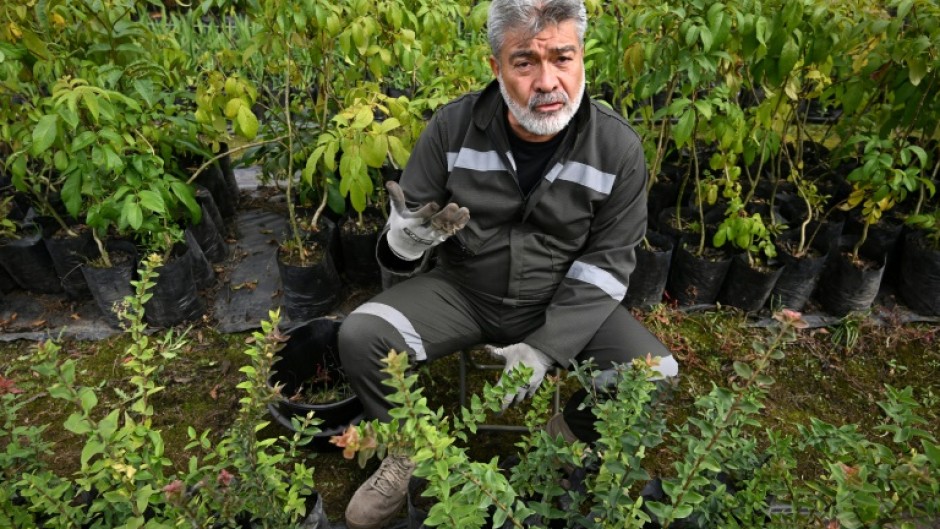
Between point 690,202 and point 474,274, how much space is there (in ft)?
5.95

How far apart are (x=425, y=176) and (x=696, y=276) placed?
1666mm

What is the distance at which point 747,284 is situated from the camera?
3.07 meters

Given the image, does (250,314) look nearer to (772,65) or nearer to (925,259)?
(772,65)

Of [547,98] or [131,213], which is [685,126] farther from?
[131,213]

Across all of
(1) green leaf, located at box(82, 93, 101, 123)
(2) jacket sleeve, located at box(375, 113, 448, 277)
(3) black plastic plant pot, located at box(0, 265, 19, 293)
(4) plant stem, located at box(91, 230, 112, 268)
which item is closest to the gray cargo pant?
(2) jacket sleeve, located at box(375, 113, 448, 277)

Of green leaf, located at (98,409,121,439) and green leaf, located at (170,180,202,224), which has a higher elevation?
green leaf, located at (98,409,121,439)

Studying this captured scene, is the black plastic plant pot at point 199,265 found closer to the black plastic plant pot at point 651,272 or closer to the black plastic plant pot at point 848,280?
the black plastic plant pot at point 651,272

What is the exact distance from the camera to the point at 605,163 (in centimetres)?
206

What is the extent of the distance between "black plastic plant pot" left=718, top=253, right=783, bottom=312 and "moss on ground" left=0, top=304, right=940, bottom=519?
3.2 inches

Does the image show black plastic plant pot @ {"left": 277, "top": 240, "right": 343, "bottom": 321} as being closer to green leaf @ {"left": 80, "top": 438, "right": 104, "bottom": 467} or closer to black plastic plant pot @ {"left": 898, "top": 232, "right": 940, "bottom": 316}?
green leaf @ {"left": 80, "top": 438, "right": 104, "bottom": 467}

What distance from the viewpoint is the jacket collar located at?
203 cm

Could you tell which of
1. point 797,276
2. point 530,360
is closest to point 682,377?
point 797,276

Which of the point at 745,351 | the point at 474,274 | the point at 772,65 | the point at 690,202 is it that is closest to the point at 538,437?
the point at 474,274

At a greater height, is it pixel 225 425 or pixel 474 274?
pixel 474 274
